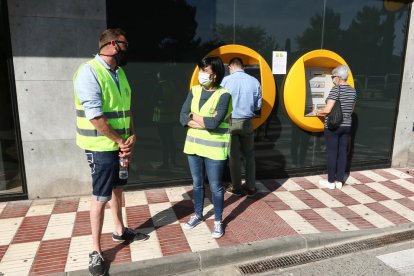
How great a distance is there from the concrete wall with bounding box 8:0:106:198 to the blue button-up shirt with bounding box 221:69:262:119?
167cm

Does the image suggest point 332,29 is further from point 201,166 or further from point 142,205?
point 142,205

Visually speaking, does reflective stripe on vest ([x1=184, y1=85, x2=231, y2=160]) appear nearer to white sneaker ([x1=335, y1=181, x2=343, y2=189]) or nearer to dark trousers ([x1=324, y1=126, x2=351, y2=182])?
dark trousers ([x1=324, y1=126, x2=351, y2=182])

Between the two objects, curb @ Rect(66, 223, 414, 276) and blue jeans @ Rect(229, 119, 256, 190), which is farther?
blue jeans @ Rect(229, 119, 256, 190)

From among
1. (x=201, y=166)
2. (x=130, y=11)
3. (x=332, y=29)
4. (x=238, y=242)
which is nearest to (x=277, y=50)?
(x=332, y=29)

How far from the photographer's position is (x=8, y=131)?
4133mm

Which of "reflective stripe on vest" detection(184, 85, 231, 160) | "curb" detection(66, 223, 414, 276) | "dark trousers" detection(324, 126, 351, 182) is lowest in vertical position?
"curb" detection(66, 223, 414, 276)

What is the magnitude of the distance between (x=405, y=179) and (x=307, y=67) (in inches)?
92.3

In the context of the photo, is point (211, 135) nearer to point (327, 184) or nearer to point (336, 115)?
point (336, 115)

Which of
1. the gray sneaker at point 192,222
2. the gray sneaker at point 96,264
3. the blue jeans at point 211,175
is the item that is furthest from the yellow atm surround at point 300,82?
the gray sneaker at point 96,264

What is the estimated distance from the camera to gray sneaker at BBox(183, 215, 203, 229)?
3.51 meters

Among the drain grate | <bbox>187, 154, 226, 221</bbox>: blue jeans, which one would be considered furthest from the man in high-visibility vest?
the drain grate

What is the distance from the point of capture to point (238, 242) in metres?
3.29

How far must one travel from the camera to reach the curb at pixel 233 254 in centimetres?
289

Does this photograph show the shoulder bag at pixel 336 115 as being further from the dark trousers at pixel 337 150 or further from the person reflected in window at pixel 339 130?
the dark trousers at pixel 337 150
